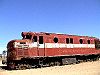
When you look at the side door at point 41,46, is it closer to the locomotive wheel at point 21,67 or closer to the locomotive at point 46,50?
the locomotive at point 46,50

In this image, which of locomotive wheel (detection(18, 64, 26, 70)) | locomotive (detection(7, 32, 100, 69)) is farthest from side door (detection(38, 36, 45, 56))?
locomotive wheel (detection(18, 64, 26, 70))

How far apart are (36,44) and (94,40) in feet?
40.3

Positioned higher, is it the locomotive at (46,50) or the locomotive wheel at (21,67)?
the locomotive at (46,50)

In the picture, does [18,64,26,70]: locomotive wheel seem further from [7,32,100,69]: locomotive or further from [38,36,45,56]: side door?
[38,36,45,56]: side door

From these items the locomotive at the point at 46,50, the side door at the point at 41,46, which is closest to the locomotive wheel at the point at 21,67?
the locomotive at the point at 46,50

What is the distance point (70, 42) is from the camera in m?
31.0

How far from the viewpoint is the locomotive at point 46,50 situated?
25.8 metres

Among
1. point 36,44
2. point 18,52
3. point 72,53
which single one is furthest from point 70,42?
point 18,52

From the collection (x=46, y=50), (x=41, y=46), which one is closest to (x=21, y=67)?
(x=41, y=46)

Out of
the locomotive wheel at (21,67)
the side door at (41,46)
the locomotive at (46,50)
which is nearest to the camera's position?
the locomotive wheel at (21,67)

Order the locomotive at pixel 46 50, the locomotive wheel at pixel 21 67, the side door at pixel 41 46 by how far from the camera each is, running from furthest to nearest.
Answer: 1. the side door at pixel 41 46
2. the locomotive at pixel 46 50
3. the locomotive wheel at pixel 21 67

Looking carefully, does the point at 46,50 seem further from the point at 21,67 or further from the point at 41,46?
the point at 21,67

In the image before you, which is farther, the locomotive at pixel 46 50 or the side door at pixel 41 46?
the side door at pixel 41 46

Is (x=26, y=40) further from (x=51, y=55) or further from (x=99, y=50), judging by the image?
(x=99, y=50)
